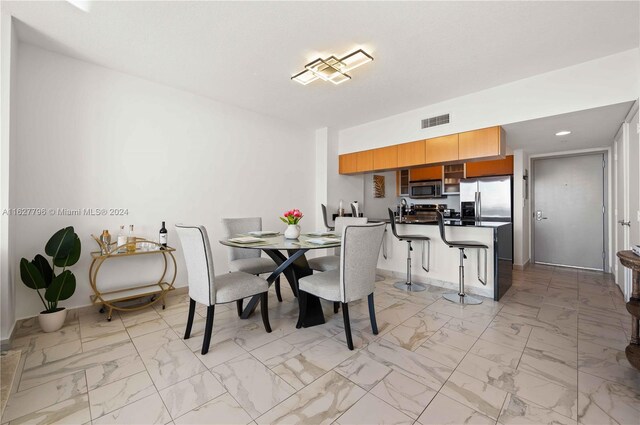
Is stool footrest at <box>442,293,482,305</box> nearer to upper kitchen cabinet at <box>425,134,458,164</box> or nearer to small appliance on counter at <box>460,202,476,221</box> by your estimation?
upper kitchen cabinet at <box>425,134,458,164</box>

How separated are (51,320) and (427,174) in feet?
21.2

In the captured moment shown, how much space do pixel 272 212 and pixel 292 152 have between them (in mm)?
1160

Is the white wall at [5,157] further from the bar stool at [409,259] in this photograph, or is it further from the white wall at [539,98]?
the white wall at [539,98]

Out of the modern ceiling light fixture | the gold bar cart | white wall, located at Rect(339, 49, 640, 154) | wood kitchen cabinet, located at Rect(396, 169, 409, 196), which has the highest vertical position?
the modern ceiling light fixture

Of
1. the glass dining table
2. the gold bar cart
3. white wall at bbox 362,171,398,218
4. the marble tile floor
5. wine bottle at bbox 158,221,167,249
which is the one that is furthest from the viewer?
white wall at bbox 362,171,398,218

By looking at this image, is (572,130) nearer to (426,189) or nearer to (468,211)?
(468,211)

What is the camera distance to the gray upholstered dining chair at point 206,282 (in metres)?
2.08

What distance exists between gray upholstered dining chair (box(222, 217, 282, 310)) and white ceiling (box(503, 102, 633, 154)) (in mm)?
3419

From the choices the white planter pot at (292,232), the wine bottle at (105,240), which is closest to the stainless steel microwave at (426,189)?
the white planter pot at (292,232)

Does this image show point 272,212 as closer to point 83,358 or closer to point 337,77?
point 337,77

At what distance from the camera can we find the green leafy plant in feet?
7.68

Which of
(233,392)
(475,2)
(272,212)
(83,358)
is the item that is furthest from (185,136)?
(475,2)

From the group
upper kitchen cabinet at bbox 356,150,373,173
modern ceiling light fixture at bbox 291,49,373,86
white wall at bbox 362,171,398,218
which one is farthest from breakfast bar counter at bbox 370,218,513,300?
modern ceiling light fixture at bbox 291,49,373,86

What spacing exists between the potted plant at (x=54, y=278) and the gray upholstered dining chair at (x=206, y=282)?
1.18m
